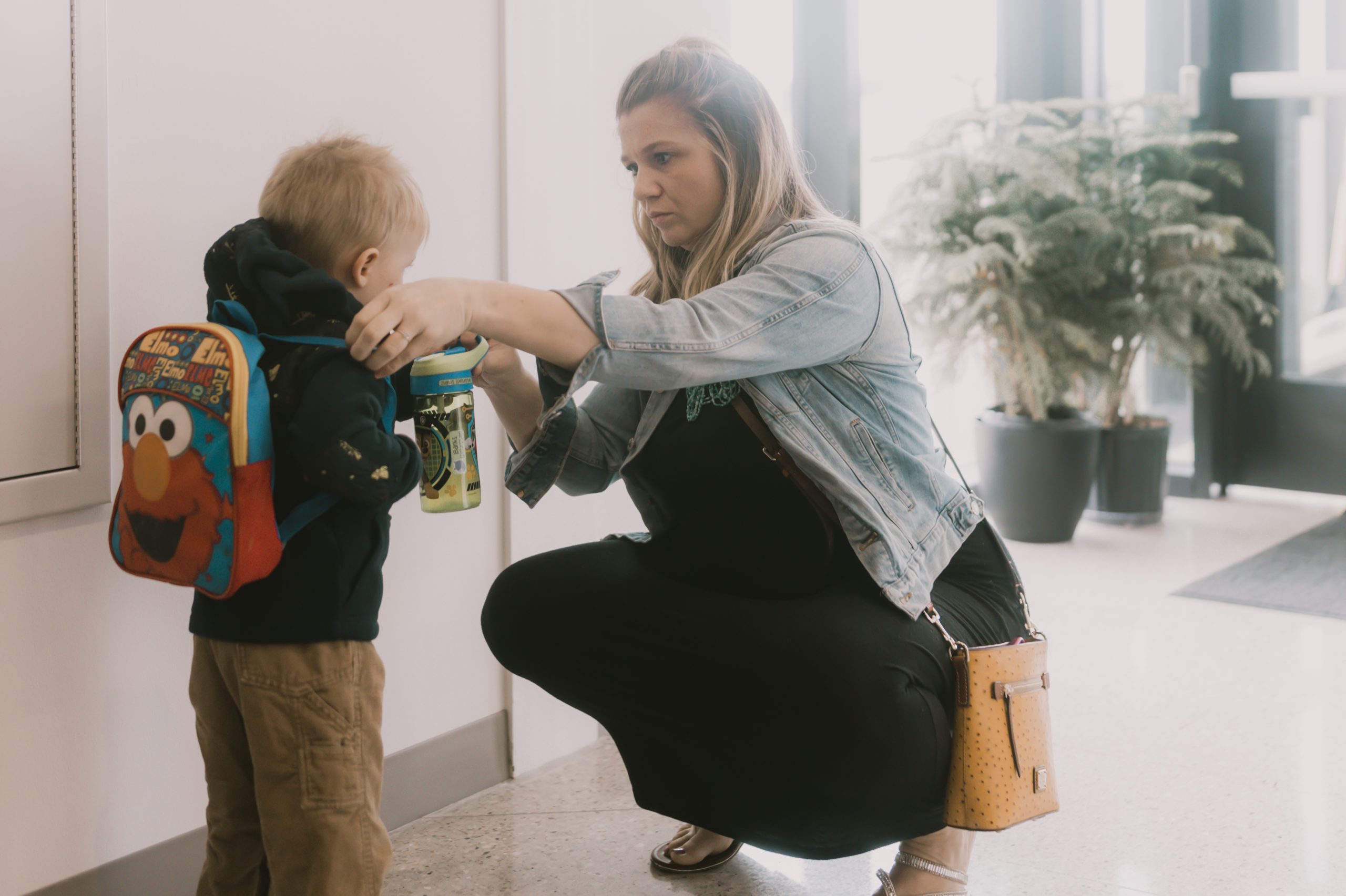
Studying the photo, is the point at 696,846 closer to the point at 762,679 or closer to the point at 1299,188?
the point at 762,679

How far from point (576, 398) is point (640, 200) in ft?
1.91

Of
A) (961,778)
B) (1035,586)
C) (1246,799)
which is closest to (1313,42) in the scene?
(1035,586)

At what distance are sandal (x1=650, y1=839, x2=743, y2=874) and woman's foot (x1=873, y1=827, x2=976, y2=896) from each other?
261 millimetres

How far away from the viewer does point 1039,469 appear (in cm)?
363

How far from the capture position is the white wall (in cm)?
138

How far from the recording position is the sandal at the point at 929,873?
4.90 ft

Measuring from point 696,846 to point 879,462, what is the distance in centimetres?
67

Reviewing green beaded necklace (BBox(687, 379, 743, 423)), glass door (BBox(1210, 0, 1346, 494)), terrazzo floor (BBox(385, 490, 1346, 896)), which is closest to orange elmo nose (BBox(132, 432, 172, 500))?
green beaded necklace (BBox(687, 379, 743, 423))

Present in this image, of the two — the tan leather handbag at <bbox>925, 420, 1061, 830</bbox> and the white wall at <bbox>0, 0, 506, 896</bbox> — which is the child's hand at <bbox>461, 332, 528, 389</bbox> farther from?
the tan leather handbag at <bbox>925, 420, 1061, 830</bbox>

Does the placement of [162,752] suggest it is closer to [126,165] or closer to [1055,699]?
[126,165]

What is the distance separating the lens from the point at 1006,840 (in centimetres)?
182

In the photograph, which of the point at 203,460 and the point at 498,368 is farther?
the point at 498,368

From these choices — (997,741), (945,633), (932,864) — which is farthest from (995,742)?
(932,864)

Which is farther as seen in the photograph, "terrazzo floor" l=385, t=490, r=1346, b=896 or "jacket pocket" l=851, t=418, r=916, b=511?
"terrazzo floor" l=385, t=490, r=1346, b=896
